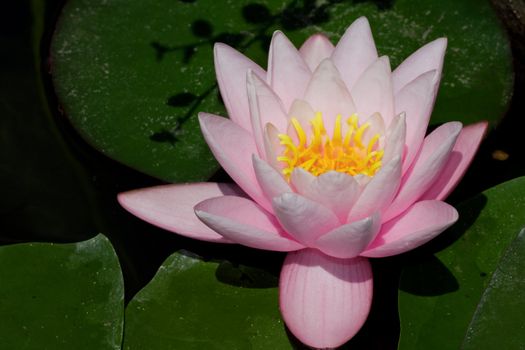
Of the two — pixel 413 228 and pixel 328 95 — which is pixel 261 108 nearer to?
pixel 328 95

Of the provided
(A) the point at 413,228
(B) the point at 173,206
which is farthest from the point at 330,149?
(B) the point at 173,206

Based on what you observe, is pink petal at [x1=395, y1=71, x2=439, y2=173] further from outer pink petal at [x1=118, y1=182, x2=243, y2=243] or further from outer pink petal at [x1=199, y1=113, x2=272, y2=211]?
outer pink petal at [x1=118, y1=182, x2=243, y2=243]

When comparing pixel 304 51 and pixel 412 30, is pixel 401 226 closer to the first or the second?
pixel 304 51

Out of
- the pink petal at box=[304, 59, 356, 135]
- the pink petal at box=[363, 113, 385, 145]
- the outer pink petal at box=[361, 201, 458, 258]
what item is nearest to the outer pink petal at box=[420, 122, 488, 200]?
the outer pink petal at box=[361, 201, 458, 258]

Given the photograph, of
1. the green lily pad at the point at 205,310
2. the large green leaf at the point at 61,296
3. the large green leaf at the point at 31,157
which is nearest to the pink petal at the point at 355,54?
the green lily pad at the point at 205,310

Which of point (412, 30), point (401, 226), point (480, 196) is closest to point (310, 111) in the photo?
point (401, 226)
